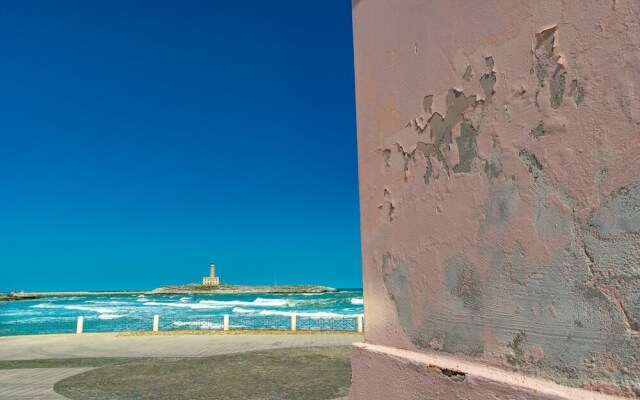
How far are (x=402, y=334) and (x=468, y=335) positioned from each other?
52 centimetres

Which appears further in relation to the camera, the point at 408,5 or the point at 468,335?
the point at 408,5

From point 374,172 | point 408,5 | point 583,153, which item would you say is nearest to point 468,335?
point 583,153

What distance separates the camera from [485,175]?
211cm

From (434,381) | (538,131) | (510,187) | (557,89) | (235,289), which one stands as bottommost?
(434,381)

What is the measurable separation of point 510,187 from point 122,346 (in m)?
15.4

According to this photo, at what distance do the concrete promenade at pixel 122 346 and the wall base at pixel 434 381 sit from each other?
330 inches

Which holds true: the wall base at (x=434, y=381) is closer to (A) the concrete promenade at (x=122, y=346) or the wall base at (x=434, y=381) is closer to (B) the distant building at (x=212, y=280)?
(A) the concrete promenade at (x=122, y=346)

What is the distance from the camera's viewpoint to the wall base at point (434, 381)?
1.74 metres

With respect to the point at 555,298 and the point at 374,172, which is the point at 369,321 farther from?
the point at 555,298

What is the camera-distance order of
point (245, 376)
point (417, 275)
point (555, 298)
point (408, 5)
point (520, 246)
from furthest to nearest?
point (245, 376)
point (408, 5)
point (417, 275)
point (520, 246)
point (555, 298)

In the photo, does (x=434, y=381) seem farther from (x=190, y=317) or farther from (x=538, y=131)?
(x=190, y=317)

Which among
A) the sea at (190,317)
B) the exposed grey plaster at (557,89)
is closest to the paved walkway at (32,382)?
the exposed grey plaster at (557,89)

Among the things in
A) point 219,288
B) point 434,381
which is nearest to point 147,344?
point 434,381

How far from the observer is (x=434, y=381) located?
2.24 metres
